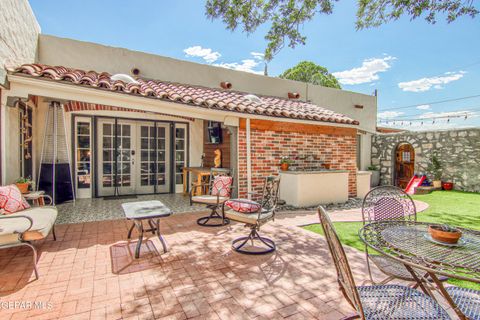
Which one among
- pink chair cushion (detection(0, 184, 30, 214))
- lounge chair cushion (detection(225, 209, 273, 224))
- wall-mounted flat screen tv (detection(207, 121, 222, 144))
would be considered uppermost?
wall-mounted flat screen tv (detection(207, 121, 222, 144))

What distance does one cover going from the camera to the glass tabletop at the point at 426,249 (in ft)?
5.48

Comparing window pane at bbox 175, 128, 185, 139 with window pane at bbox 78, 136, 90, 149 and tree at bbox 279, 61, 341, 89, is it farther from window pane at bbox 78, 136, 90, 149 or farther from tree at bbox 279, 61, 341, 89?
tree at bbox 279, 61, 341, 89

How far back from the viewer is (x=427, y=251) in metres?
1.93

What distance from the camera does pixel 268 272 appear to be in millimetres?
3221

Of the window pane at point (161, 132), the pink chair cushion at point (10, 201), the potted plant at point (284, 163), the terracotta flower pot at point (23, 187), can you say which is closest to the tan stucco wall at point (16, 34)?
the pink chair cushion at point (10, 201)

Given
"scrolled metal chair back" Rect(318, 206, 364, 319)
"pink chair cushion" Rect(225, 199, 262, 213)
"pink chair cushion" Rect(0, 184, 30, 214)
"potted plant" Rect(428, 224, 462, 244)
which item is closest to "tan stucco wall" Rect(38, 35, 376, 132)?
"pink chair cushion" Rect(0, 184, 30, 214)

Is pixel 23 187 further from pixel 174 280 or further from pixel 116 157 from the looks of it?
pixel 174 280

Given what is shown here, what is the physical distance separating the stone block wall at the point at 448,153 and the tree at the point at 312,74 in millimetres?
15140

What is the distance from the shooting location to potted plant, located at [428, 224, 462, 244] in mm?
2020

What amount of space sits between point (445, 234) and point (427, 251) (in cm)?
27

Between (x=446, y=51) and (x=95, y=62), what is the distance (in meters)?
15.0

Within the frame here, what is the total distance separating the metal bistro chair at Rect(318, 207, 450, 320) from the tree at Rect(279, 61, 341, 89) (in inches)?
1018

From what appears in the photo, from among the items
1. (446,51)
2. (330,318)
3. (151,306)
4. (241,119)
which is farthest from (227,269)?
(446,51)

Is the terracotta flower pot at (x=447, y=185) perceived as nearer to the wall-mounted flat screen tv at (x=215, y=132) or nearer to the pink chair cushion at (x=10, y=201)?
the wall-mounted flat screen tv at (x=215, y=132)
